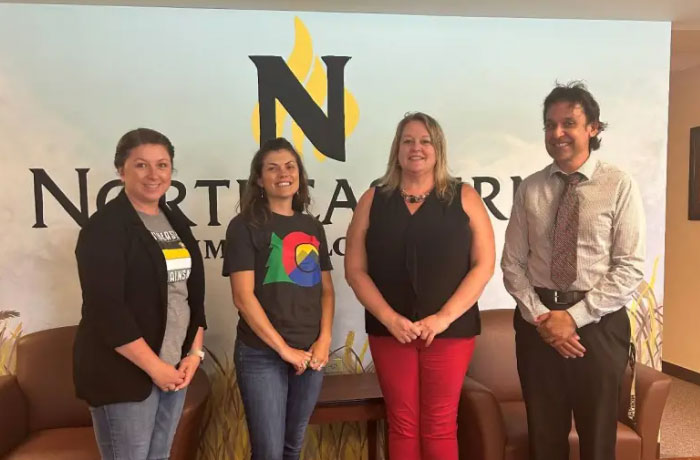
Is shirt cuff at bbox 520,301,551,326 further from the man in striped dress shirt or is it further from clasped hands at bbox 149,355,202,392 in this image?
clasped hands at bbox 149,355,202,392

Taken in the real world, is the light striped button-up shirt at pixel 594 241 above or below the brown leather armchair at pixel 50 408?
above

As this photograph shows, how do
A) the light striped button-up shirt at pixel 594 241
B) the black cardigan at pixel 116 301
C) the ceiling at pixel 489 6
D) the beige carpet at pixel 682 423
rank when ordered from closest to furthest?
the black cardigan at pixel 116 301 → the light striped button-up shirt at pixel 594 241 → the ceiling at pixel 489 6 → the beige carpet at pixel 682 423

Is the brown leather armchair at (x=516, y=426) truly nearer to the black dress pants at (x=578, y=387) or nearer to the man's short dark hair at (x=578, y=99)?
the black dress pants at (x=578, y=387)

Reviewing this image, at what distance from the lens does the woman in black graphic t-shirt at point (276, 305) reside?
193cm

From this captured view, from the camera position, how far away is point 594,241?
6.14ft

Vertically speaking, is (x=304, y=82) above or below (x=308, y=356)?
above

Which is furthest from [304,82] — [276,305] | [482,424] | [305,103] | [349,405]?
[482,424]

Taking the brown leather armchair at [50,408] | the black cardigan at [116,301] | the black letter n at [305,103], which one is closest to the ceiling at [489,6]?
the black letter n at [305,103]

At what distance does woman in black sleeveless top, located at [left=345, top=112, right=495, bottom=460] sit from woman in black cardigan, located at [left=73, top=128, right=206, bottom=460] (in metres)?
0.72

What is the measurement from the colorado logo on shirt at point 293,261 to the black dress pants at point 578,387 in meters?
0.82

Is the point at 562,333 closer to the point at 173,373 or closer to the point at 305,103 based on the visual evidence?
the point at 173,373

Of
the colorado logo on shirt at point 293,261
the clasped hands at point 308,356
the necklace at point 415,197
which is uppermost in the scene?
the necklace at point 415,197

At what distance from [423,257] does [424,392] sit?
52 centimetres

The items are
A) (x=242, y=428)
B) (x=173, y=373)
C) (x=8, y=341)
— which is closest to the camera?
(x=173, y=373)
